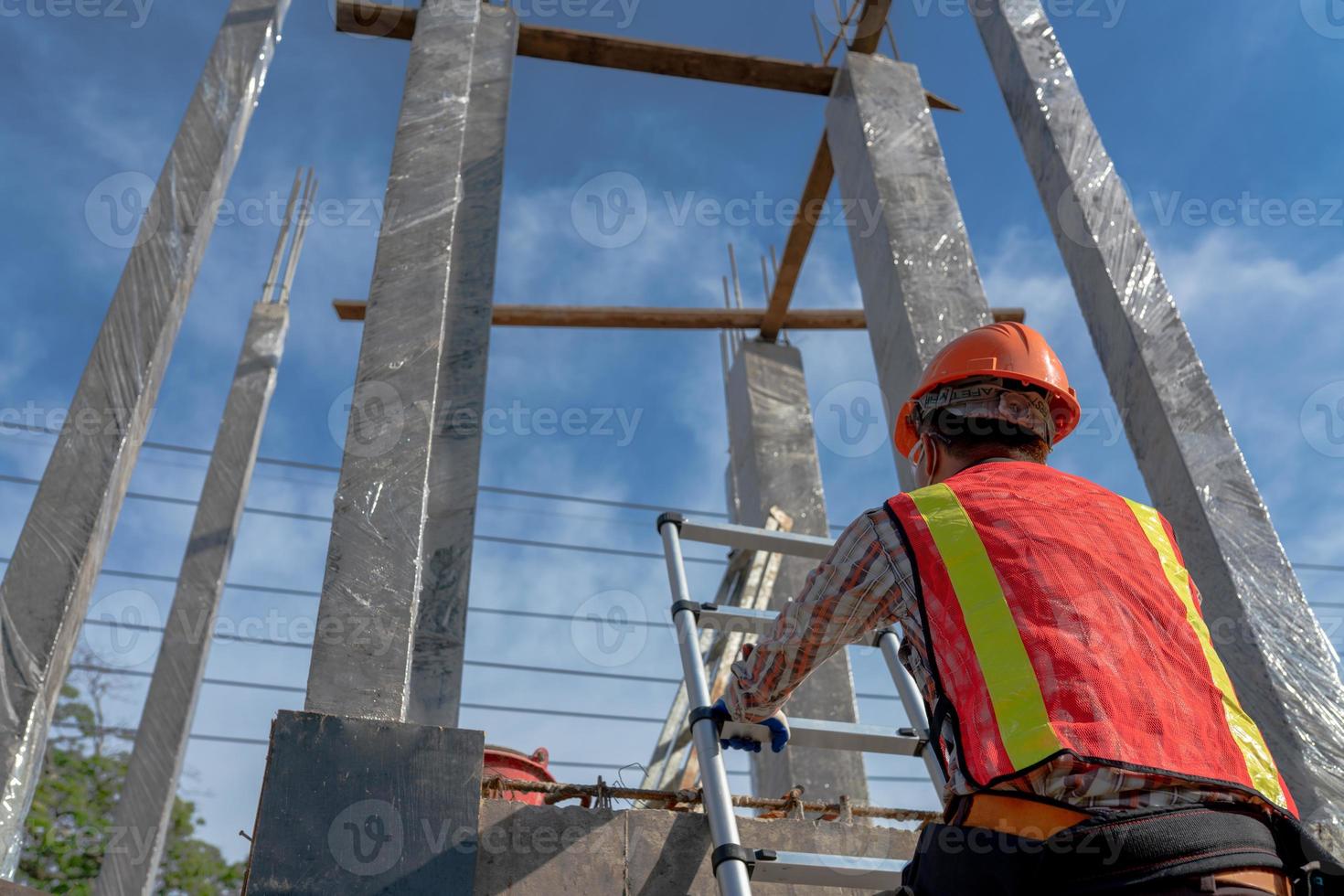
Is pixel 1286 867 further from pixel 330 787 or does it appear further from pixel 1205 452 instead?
pixel 1205 452

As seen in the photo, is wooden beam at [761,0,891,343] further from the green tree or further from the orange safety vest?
the green tree

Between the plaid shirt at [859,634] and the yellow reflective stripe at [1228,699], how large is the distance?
0.10 metres

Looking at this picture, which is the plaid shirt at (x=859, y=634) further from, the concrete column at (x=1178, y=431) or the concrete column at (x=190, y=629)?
the concrete column at (x=190, y=629)

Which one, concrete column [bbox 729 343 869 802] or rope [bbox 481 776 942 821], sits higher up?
concrete column [bbox 729 343 869 802]

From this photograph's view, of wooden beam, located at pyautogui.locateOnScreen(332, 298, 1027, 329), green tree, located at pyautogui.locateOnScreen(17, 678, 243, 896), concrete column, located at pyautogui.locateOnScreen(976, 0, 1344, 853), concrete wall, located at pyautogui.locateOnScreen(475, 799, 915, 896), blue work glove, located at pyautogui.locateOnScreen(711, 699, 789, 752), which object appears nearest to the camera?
blue work glove, located at pyautogui.locateOnScreen(711, 699, 789, 752)

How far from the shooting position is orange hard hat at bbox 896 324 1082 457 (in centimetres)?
240

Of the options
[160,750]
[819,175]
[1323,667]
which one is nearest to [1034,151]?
[1323,667]

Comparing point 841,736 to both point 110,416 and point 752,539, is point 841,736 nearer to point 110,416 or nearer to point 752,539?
point 752,539

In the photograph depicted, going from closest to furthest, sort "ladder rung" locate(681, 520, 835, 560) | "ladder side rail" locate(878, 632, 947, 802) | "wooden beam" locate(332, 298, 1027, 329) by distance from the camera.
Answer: "ladder side rail" locate(878, 632, 947, 802) → "ladder rung" locate(681, 520, 835, 560) → "wooden beam" locate(332, 298, 1027, 329)

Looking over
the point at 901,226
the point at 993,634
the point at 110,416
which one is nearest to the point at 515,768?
the point at 110,416

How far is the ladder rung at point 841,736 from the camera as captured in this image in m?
2.71

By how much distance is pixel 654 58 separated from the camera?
6.35 m

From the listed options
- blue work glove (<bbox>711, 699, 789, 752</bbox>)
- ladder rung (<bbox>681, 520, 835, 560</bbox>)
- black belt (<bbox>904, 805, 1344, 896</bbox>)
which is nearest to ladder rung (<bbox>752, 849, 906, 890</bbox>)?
blue work glove (<bbox>711, 699, 789, 752</bbox>)

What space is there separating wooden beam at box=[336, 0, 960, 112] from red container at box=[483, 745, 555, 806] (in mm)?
3743
